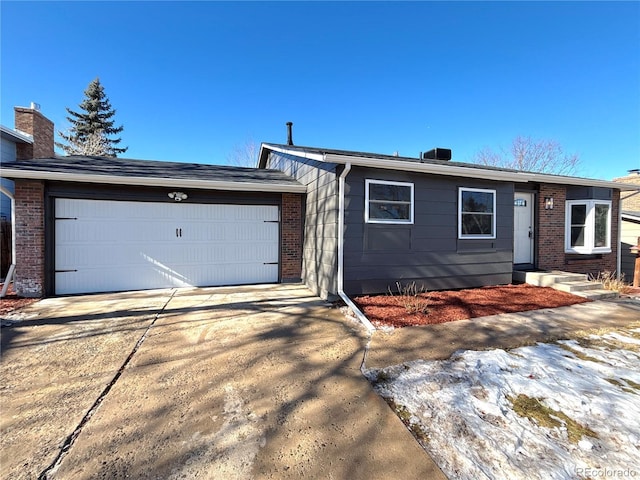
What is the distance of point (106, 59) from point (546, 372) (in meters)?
16.4

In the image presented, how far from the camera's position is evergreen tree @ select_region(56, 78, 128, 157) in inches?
880

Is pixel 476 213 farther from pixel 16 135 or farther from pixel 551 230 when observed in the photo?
pixel 16 135

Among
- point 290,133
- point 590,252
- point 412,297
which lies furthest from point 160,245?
point 590,252

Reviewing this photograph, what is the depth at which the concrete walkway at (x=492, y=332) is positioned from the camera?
3.45m

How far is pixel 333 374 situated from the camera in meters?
2.97

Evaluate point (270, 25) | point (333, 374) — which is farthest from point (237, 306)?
point (270, 25)

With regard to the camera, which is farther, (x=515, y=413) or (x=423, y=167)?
(x=423, y=167)

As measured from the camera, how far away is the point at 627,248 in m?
10.2

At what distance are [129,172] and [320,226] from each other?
4478 mm

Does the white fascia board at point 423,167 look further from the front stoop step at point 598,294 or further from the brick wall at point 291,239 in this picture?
the front stoop step at point 598,294

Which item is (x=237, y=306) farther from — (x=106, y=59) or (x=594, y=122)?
(x=594, y=122)

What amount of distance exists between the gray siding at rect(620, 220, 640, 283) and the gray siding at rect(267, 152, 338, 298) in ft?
36.8

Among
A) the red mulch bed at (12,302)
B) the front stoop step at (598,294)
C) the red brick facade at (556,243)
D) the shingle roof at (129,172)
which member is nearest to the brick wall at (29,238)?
the red mulch bed at (12,302)

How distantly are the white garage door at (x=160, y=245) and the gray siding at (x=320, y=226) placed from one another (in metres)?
A: 0.94
